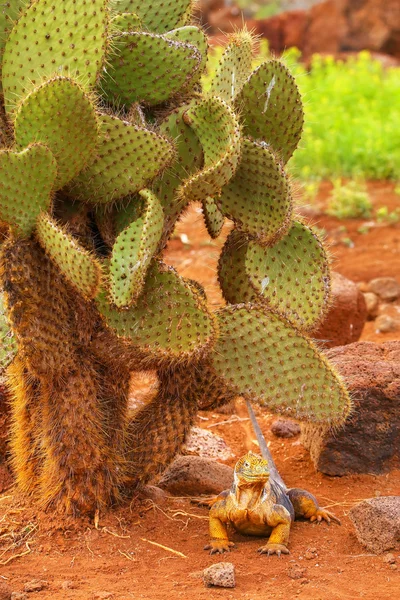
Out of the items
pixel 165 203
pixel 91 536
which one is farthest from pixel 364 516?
pixel 165 203

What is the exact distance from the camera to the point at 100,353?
3324mm

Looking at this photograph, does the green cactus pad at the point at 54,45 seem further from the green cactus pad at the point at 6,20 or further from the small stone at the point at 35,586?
the small stone at the point at 35,586

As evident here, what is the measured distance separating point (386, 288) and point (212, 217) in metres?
3.13

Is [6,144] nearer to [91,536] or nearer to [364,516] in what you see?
[91,536]

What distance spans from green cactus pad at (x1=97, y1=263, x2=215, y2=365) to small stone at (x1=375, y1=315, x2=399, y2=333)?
2.91 meters

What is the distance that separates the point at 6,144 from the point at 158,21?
0.81 meters

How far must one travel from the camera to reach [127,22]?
3363 mm

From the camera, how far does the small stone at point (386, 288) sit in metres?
6.43

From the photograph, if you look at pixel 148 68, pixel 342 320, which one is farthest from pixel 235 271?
pixel 342 320

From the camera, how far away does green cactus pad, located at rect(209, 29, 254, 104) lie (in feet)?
11.5

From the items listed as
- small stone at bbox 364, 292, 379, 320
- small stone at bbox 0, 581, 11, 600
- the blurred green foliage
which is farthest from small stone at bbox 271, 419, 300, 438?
the blurred green foliage

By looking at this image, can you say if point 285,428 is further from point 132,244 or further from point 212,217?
point 132,244

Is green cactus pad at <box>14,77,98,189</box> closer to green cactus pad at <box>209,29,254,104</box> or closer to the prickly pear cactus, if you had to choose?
the prickly pear cactus

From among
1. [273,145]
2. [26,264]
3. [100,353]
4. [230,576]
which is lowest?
[230,576]
